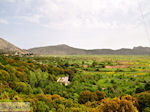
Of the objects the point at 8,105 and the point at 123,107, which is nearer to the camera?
the point at 8,105

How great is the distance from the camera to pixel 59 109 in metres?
9.92

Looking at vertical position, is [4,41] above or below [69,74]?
above

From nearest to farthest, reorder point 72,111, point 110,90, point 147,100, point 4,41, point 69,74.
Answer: point 72,111, point 147,100, point 110,90, point 69,74, point 4,41

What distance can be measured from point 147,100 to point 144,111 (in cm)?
213

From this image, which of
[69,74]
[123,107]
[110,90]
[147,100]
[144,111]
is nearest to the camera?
[123,107]

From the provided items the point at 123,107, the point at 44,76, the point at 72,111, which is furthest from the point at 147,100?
the point at 44,76

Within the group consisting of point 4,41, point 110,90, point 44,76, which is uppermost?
point 4,41

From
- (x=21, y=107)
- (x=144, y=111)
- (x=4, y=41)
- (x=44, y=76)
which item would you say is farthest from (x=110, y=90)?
(x=4, y=41)

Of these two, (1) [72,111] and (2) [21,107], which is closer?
(2) [21,107]

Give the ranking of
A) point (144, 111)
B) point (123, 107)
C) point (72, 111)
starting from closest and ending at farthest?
point (123, 107) < point (72, 111) < point (144, 111)

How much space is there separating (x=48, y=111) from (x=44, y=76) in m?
18.5

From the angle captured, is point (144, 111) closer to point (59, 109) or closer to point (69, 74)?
point (59, 109)

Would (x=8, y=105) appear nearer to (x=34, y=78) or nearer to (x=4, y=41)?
(x=34, y=78)

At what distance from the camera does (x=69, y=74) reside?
4112 centimetres
